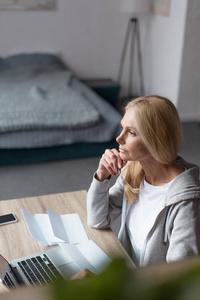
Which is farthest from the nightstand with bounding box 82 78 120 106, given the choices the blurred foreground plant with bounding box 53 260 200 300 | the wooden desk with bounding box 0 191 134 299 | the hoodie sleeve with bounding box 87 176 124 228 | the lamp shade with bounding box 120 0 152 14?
the blurred foreground plant with bounding box 53 260 200 300

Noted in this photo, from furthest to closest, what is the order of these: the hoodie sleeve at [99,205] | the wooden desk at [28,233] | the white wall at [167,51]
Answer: the white wall at [167,51]
the hoodie sleeve at [99,205]
the wooden desk at [28,233]

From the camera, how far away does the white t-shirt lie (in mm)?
1230

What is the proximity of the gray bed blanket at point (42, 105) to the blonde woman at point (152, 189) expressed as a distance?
185 centimetres

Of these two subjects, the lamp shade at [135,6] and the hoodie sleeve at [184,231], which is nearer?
the hoodie sleeve at [184,231]

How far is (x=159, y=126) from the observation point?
114 cm

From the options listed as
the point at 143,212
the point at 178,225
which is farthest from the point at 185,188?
the point at 143,212

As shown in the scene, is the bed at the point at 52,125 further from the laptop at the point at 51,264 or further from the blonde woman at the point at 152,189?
the laptop at the point at 51,264

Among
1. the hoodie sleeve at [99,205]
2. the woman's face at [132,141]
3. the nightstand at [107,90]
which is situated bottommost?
the nightstand at [107,90]

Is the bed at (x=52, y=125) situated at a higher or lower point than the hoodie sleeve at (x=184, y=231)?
lower

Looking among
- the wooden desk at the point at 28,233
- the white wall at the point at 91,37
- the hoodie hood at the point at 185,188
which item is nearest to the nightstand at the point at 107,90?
the white wall at the point at 91,37

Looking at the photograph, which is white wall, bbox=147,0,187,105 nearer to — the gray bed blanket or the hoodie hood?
the gray bed blanket

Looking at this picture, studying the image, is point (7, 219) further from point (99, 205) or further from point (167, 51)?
point (167, 51)

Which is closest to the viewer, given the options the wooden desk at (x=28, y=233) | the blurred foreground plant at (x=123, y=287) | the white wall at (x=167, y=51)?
the blurred foreground plant at (x=123, y=287)

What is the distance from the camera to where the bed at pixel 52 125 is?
3125 millimetres
